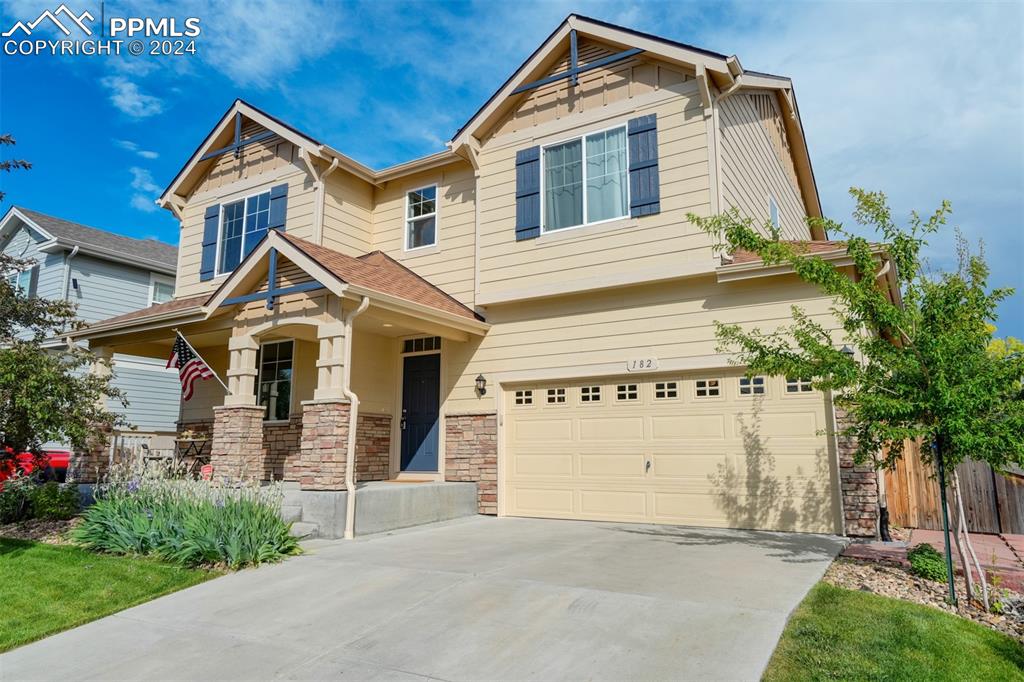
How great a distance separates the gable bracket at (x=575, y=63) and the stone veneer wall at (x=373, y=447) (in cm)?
645

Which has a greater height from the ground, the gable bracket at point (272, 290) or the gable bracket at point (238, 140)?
the gable bracket at point (238, 140)

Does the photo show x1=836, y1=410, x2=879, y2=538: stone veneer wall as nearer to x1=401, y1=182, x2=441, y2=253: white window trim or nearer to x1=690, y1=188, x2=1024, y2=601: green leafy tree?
x1=690, y1=188, x2=1024, y2=601: green leafy tree

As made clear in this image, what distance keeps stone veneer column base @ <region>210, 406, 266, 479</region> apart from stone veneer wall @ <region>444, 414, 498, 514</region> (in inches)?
123

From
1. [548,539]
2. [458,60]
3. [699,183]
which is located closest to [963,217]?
[699,183]

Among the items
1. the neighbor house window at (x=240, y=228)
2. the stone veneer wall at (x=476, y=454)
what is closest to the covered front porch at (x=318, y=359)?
the stone veneer wall at (x=476, y=454)

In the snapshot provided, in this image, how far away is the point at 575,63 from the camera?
10953 mm

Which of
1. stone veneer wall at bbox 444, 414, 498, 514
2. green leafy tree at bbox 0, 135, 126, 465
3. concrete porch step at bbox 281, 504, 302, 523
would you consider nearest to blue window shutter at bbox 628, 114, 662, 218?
stone veneer wall at bbox 444, 414, 498, 514

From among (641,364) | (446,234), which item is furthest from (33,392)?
(641,364)

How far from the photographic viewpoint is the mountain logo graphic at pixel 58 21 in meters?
10.1

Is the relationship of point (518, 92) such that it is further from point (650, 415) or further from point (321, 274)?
point (650, 415)

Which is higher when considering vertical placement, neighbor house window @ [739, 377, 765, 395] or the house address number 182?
the house address number 182

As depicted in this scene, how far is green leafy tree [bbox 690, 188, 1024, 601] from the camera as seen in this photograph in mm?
5500

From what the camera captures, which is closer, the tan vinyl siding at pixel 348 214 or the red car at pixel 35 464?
the red car at pixel 35 464

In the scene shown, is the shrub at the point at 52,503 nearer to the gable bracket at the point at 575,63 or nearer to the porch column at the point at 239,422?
the porch column at the point at 239,422
